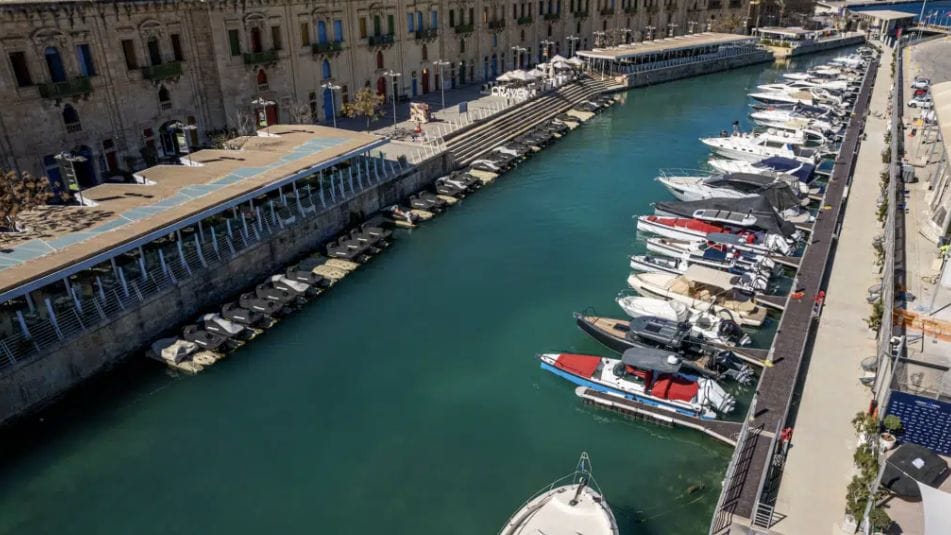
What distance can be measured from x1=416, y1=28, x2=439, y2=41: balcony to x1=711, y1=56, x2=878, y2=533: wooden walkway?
152 ft

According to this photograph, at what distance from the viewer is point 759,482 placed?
23.5 metres

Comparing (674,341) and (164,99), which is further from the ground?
(164,99)

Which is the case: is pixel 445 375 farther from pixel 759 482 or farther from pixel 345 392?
pixel 759 482

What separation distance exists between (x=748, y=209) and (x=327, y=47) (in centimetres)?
4102

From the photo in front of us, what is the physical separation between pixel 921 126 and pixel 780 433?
59300 mm

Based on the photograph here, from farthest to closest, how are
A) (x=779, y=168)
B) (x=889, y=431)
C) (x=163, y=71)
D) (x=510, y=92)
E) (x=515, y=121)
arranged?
(x=510, y=92)
(x=515, y=121)
(x=779, y=168)
(x=163, y=71)
(x=889, y=431)

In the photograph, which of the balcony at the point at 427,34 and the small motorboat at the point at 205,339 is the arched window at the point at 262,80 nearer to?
the balcony at the point at 427,34

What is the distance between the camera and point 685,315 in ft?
112

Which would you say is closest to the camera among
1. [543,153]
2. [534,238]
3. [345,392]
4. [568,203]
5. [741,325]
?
[345,392]

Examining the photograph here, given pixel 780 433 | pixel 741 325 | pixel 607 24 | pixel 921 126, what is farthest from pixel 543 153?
pixel 607 24

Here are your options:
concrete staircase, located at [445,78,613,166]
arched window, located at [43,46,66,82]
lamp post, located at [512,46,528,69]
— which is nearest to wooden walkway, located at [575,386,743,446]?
concrete staircase, located at [445,78,613,166]

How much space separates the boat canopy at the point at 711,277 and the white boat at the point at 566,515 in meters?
17.5

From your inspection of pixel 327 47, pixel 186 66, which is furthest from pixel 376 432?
pixel 327 47

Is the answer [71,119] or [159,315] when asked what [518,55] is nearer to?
[71,119]
